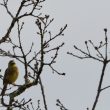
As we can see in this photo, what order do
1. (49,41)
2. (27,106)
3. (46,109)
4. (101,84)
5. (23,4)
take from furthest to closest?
(23,4) < (27,106) < (49,41) < (46,109) < (101,84)

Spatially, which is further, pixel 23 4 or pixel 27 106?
pixel 23 4

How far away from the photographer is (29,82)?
10.8 m

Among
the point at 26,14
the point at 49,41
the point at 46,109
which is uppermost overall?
the point at 26,14

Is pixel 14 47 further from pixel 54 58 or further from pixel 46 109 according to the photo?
pixel 46 109

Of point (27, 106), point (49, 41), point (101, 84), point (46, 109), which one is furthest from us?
point (27, 106)

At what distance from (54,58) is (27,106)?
1.42 m

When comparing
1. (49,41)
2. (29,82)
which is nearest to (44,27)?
(49,41)

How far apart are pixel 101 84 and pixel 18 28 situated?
2937mm

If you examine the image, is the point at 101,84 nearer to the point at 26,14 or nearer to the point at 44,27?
the point at 44,27

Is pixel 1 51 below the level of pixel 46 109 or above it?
above

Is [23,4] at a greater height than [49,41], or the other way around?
[23,4]

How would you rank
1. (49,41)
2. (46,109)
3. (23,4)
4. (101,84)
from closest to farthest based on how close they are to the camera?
1. (101,84)
2. (46,109)
3. (49,41)
4. (23,4)

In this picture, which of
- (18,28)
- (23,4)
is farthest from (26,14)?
(18,28)

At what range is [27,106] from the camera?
11180 millimetres
